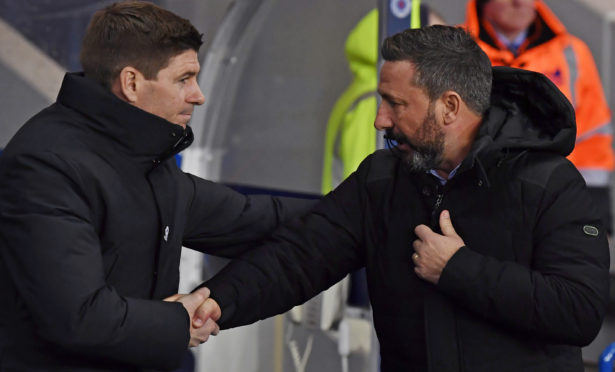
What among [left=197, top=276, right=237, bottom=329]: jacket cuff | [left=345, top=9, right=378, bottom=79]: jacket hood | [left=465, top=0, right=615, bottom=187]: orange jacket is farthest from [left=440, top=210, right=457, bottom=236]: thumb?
[left=465, top=0, right=615, bottom=187]: orange jacket

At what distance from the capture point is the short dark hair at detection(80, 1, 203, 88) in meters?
2.19

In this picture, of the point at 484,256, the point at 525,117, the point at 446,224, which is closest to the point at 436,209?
the point at 446,224

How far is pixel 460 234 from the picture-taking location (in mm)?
2318

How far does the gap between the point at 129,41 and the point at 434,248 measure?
85 cm

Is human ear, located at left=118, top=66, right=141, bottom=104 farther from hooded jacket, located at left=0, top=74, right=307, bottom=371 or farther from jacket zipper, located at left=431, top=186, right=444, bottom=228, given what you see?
jacket zipper, located at left=431, top=186, right=444, bottom=228

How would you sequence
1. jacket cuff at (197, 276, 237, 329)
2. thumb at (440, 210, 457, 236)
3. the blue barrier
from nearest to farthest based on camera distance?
1. thumb at (440, 210, 457, 236)
2. jacket cuff at (197, 276, 237, 329)
3. the blue barrier

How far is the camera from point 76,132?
214cm

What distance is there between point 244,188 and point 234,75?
792mm

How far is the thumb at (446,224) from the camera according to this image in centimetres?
229

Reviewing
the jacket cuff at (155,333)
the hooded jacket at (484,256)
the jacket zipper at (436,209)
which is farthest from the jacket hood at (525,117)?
the jacket cuff at (155,333)

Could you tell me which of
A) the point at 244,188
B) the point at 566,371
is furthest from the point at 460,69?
the point at 244,188

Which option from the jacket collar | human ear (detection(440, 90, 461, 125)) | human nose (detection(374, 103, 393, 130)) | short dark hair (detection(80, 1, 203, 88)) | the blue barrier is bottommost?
the blue barrier

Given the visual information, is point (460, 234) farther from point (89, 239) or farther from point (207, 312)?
point (89, 239)

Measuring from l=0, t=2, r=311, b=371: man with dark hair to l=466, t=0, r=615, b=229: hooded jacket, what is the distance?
10.2 ft
